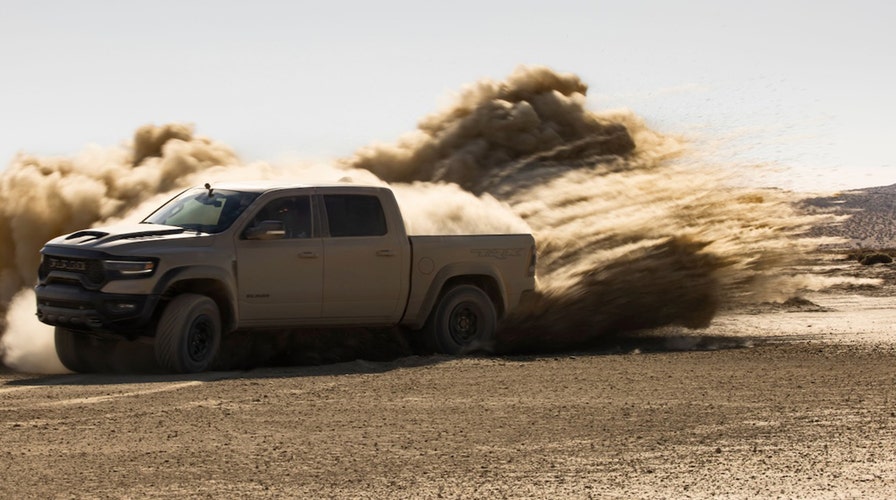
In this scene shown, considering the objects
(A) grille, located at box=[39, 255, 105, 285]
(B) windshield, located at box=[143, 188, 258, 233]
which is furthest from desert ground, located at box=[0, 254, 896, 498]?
(B) windshield, located at box=[143, 188, 258, 233]

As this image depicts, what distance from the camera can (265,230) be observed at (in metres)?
13.8

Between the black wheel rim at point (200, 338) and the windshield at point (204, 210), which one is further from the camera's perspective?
the windshield at point (204, 210)

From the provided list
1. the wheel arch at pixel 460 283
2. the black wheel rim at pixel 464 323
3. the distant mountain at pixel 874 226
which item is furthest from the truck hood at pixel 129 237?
the distant mountain at pixel 874 226

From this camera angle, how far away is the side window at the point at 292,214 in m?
14.2

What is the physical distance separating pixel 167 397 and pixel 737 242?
33.3ft

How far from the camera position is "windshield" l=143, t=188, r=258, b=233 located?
46.0 ft

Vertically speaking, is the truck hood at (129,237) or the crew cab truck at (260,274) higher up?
the truck hood at (129,237)

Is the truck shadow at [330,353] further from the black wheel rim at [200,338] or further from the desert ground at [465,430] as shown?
the black wheel rim at [200,338]

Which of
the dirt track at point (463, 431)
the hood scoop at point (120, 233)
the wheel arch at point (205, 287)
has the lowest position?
the dirt track at point (463, 431)

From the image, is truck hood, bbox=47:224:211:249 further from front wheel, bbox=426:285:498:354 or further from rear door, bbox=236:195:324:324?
front wheel, bbox=426:285:498:354

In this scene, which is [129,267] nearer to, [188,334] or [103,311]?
[103,311]

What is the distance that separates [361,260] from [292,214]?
0.91 m

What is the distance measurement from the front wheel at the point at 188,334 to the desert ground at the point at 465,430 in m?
0.26

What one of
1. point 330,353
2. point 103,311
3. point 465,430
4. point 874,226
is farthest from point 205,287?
point 874,226
